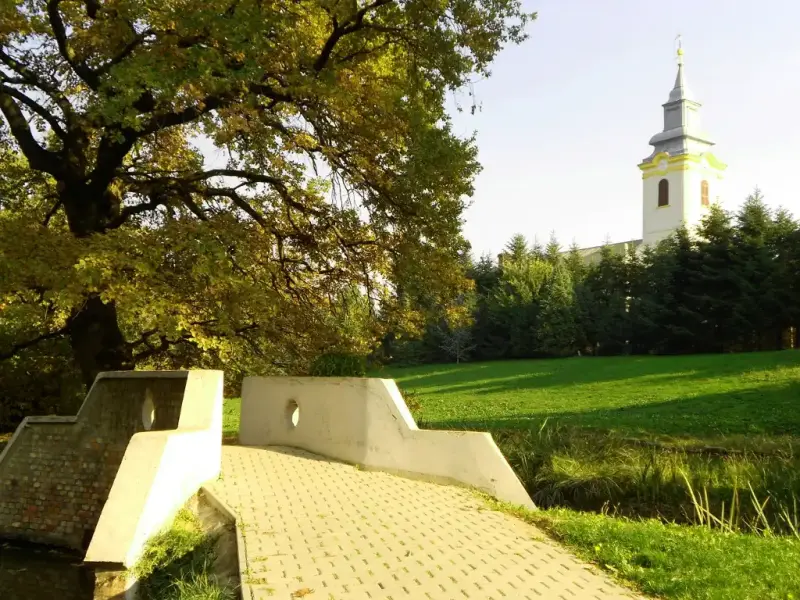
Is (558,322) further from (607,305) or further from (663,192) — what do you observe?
(663,192)

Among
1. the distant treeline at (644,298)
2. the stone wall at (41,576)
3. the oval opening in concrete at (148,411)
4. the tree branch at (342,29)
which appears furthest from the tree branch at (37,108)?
the distant treeline at (644,298)

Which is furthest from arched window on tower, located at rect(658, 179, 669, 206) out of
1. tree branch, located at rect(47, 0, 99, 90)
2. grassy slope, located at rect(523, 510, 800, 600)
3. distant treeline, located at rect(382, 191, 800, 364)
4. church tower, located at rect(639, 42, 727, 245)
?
grassy slope, located at rect(523, 510, 800, 600)

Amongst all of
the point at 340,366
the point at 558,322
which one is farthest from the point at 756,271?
the point at 340,366

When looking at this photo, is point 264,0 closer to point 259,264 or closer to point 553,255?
point 259,264

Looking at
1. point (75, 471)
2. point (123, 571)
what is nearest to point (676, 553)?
point (123, 571)

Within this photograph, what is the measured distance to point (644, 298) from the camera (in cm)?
4191

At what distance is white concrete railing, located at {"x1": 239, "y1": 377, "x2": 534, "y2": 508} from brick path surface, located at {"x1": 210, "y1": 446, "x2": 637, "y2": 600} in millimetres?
386

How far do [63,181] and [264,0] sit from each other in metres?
5.25

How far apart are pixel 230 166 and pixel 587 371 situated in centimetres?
2469

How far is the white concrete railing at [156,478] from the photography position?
6.55 m

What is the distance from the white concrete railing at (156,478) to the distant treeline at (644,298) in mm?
21175

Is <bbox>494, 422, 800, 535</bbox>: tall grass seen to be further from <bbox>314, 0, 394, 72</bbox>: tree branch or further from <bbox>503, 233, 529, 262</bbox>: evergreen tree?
<bbox>503, 233, 529, 262</bbox>: evergreen tree

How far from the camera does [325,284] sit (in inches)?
631

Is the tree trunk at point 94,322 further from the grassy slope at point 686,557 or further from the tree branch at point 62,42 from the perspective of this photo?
the grassy slope at point 686,557
